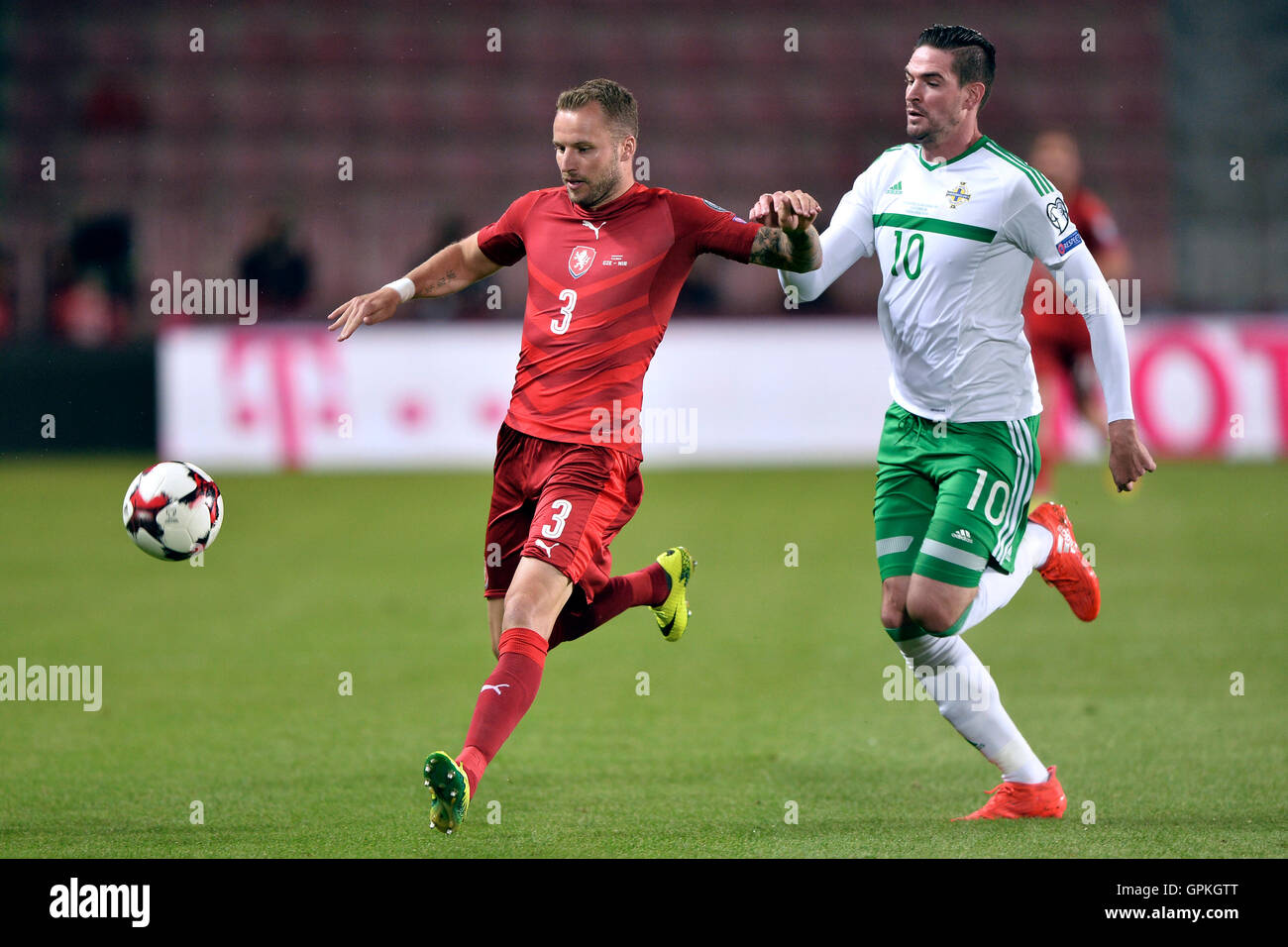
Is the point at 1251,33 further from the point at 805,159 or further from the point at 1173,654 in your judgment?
the point at 1173,654

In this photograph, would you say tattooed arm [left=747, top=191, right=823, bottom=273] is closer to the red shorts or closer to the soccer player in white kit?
the soccer player in white kit

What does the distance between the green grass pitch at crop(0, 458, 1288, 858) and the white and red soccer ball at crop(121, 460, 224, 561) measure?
871 mm

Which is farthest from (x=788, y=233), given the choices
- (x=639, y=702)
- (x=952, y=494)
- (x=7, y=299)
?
(x=7, y=299)

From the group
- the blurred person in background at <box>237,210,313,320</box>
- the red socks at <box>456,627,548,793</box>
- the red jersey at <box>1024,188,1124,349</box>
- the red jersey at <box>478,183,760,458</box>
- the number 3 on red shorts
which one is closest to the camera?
the red socks at <box>456,627,548,793</box>

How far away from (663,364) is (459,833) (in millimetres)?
11171

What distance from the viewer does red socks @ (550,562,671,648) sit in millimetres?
5969

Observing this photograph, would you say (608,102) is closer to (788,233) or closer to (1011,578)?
(788,233)

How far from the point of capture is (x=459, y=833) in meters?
5.34

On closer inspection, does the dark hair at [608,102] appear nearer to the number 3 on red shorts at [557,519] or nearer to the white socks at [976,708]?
the number 3 on red shorts at [557,519]

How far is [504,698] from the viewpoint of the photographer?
5.01m

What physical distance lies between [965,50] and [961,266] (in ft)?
2.32

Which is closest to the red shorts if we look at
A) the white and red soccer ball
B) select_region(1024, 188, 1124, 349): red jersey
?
the white and red soccer ball

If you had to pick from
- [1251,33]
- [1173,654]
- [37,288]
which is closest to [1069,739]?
[1173,654]

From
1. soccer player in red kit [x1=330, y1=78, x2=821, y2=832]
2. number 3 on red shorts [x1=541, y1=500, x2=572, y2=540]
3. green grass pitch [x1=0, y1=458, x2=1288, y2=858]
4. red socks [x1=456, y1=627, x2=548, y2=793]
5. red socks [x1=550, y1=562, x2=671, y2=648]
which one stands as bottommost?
green grass pitch [x1=0, y1=458, x2=1288, y2=858]
